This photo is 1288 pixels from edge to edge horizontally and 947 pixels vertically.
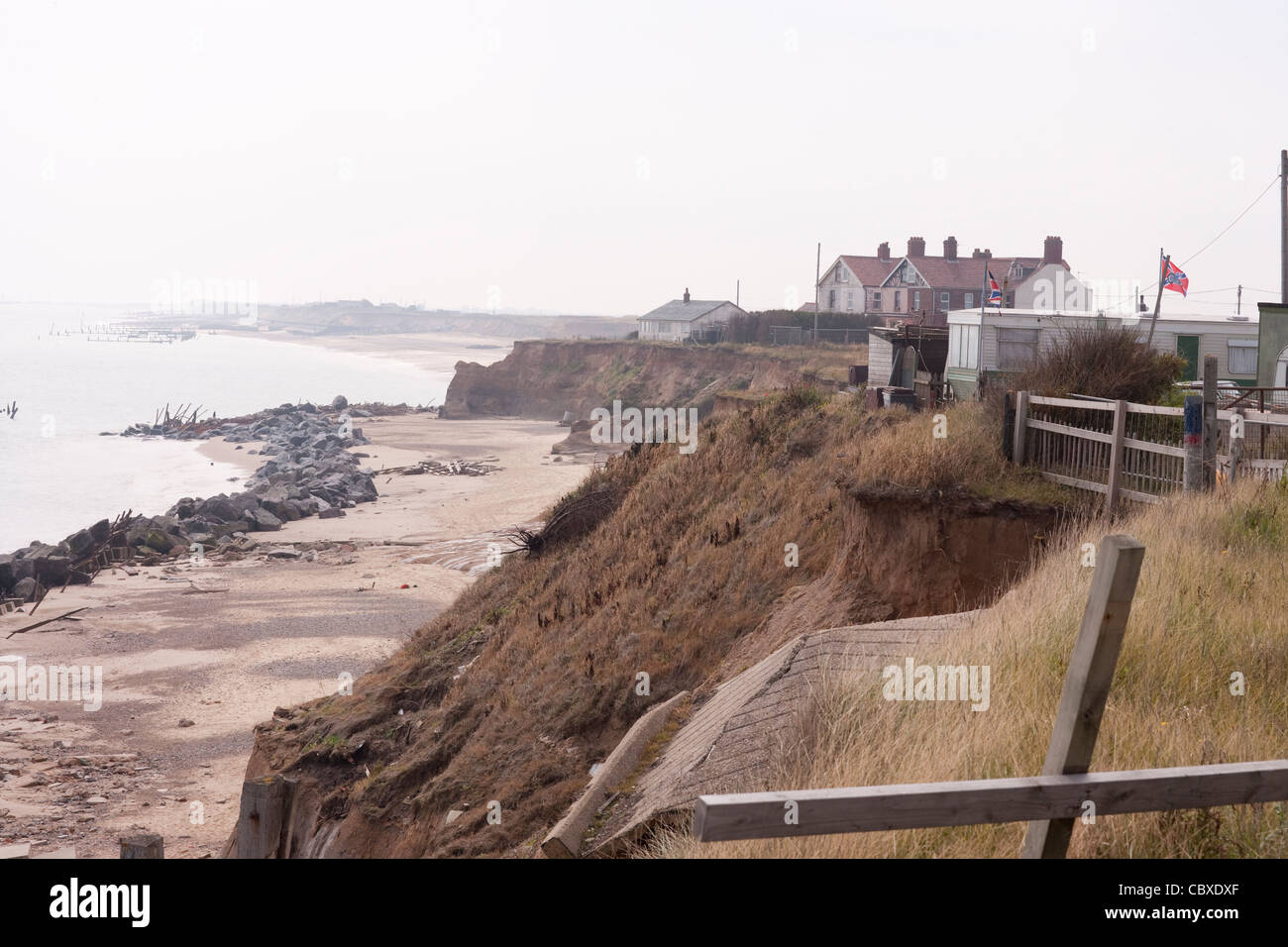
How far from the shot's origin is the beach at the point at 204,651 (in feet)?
55.5

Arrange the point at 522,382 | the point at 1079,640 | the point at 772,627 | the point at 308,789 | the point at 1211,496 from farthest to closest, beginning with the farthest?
the point at 522,382 → the point at 308,789 → the point at 772,627 → the point at 1211,496 → the point at 1079,640

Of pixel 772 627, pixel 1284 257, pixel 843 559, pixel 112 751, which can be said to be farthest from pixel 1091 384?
pixel 1284 257

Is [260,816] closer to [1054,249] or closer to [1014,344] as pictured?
[1014,344]

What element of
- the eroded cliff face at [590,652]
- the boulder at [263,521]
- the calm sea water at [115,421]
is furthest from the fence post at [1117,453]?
the calm sea water at [115,421]

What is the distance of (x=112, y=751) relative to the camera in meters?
19.3

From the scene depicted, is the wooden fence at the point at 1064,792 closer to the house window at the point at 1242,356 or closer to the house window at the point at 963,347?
the house window at the point at 963,347

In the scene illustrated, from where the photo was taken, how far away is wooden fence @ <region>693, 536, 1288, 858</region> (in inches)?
131

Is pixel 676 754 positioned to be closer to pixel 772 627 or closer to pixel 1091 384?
pixel 772 627

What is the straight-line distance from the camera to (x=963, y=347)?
27984mm

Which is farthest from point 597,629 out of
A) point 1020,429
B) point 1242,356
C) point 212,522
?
point 212,522

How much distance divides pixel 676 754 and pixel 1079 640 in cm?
524

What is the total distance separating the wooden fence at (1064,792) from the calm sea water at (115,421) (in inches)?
1951

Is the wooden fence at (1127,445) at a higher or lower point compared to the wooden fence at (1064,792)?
higher

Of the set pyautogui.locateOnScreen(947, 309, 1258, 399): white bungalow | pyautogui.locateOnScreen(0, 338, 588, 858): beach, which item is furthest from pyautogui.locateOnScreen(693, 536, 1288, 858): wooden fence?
pyautogui.locateOnScreen(947, 309, 1258, 399): white bungalow
